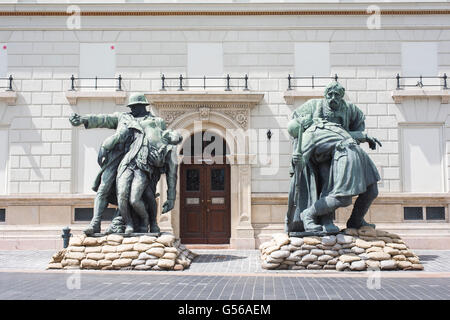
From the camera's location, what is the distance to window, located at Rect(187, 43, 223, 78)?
13.5m

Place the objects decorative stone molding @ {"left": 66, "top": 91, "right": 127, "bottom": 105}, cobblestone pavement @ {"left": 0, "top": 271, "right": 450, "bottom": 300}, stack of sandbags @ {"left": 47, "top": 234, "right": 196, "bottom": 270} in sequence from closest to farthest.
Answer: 1. cobblestone pavement @ {"left": 0, "top": 271, "right": 450, "bottom": 300}
2. stack of sandbags @ {"left": 47, "top": 234, "right": 196, "bottom": 270}
3. decorative stone molding @ {"left": 66, "top": 91, "right": 127, "bottom": 105}

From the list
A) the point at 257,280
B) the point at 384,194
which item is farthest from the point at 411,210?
the point at 257,280

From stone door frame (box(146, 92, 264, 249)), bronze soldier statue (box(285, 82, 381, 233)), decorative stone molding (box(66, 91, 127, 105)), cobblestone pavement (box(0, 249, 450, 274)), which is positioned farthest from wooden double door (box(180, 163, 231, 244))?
bronze soldier statue (box(285, 82, 381, 233))

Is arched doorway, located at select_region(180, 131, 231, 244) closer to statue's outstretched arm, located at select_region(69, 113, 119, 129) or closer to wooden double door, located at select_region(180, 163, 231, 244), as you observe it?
wooden double door, located at select_region(180, 163, 231, 244)

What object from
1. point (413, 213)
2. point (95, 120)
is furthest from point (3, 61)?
point (413, 213)

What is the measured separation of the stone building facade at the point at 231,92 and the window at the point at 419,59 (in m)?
0.03

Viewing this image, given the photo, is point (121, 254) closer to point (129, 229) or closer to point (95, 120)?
point (129, 229)

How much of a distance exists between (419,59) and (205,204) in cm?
774

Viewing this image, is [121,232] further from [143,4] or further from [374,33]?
[374,33]

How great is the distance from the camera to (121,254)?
25.5 feet

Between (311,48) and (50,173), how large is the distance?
8.60 m

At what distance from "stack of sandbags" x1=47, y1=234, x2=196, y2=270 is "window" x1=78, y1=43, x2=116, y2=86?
22.5 ft

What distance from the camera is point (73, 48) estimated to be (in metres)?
13.6

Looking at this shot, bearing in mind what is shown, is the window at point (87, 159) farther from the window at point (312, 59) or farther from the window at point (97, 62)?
the window at point (312, 59)
